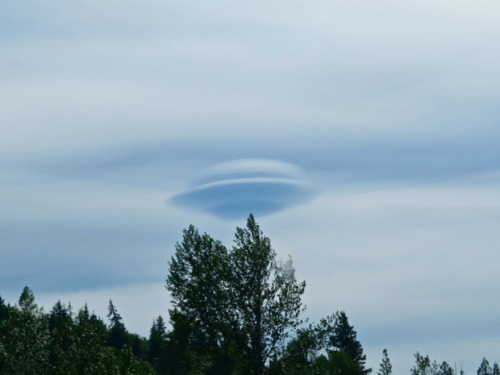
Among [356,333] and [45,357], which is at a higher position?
[356,333]

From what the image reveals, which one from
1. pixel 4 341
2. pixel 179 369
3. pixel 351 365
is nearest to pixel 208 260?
pixel 4 341

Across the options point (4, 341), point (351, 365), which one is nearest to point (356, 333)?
point (351, 365)

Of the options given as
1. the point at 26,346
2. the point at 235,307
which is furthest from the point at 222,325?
the point at 26,346

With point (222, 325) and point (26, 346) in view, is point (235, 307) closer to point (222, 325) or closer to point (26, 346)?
point (222, 325)

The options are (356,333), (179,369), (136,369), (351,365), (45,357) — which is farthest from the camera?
(356,333)

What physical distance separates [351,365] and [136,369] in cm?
7869

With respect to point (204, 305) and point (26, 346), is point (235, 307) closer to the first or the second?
point (204, 305)

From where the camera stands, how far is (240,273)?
63.4 meters

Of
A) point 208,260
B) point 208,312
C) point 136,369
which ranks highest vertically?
point 208,260

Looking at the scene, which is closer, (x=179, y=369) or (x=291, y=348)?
(x=291, y=348)

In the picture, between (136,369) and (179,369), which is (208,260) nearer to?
(136,369)

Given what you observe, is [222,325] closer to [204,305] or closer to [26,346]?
[204,305]

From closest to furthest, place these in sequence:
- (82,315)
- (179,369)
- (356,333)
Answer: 1. (82,315)
2. (179,369)
3. (356,333)

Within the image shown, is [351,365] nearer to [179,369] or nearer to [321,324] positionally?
[179,369]
